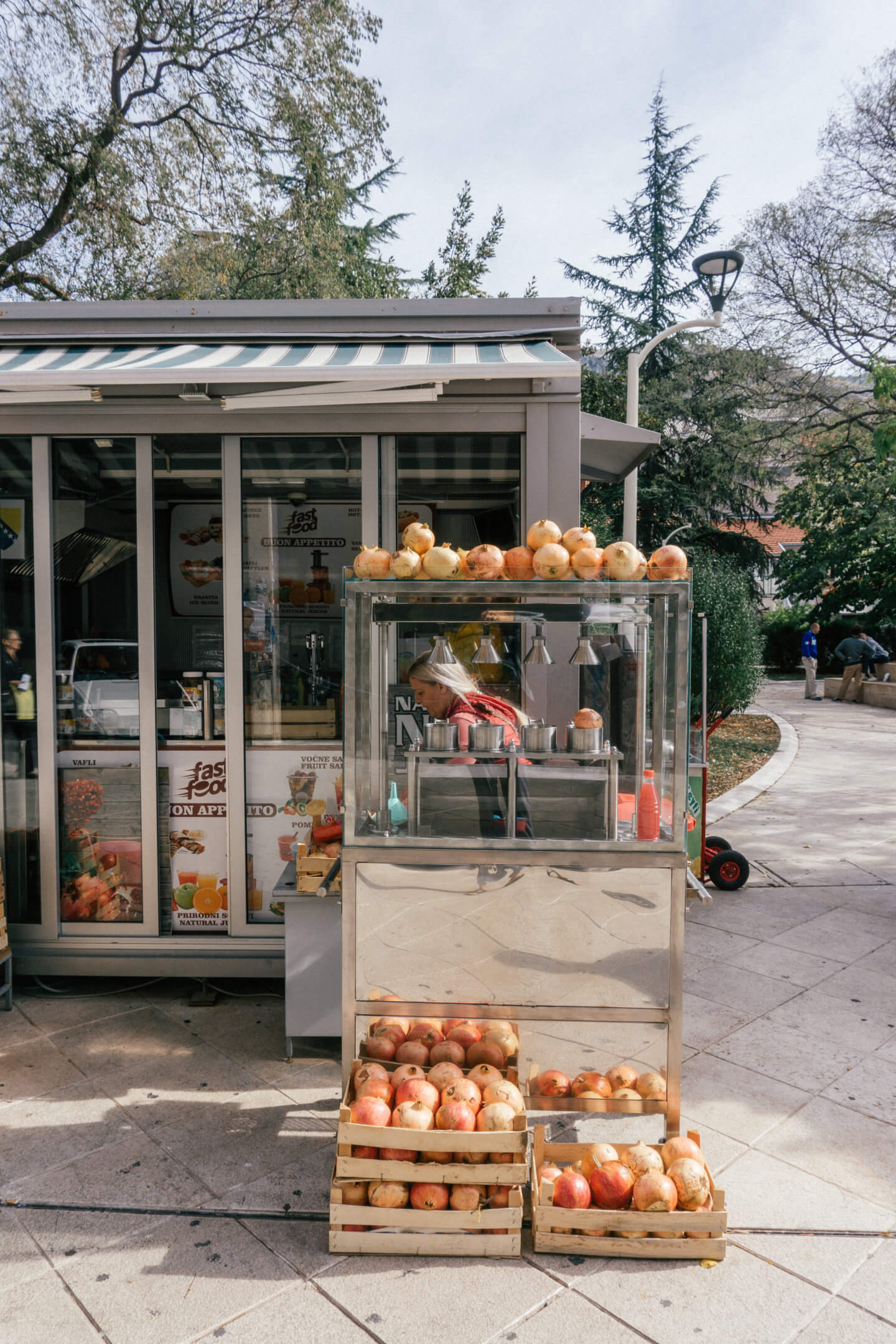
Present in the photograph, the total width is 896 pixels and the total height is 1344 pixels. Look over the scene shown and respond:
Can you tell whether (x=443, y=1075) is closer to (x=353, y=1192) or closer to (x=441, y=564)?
(x=353, y=1192)

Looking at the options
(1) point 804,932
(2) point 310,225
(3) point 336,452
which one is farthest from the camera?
(2) point 310,225

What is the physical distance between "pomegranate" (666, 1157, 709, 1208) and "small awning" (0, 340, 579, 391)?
277 cm

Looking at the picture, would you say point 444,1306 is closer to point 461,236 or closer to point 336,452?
point 336,452

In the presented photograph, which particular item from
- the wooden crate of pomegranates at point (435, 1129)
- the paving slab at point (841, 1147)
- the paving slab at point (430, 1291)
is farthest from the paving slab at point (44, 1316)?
the paving slab at point (841, 1147)

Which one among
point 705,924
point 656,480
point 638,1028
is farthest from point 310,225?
point 638,1028

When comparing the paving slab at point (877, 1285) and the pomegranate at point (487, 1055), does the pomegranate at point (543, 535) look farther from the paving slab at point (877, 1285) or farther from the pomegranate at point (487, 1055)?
the paving slab at point (877, 1285)

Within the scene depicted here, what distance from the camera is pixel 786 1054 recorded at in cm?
382

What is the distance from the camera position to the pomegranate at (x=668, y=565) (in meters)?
2.81

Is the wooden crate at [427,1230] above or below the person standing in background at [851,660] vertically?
below

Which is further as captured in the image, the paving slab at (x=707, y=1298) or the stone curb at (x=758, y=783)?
the stone curb at (x=758, y=783)

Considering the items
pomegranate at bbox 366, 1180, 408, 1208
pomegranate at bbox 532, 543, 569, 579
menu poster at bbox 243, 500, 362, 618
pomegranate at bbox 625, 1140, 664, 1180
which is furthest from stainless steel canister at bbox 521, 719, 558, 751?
menu poster at bbox 243, 500, 362, 618

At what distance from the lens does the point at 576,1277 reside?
2.46m

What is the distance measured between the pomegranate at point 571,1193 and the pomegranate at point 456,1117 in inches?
11.7

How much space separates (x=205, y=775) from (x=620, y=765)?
7.82ft
